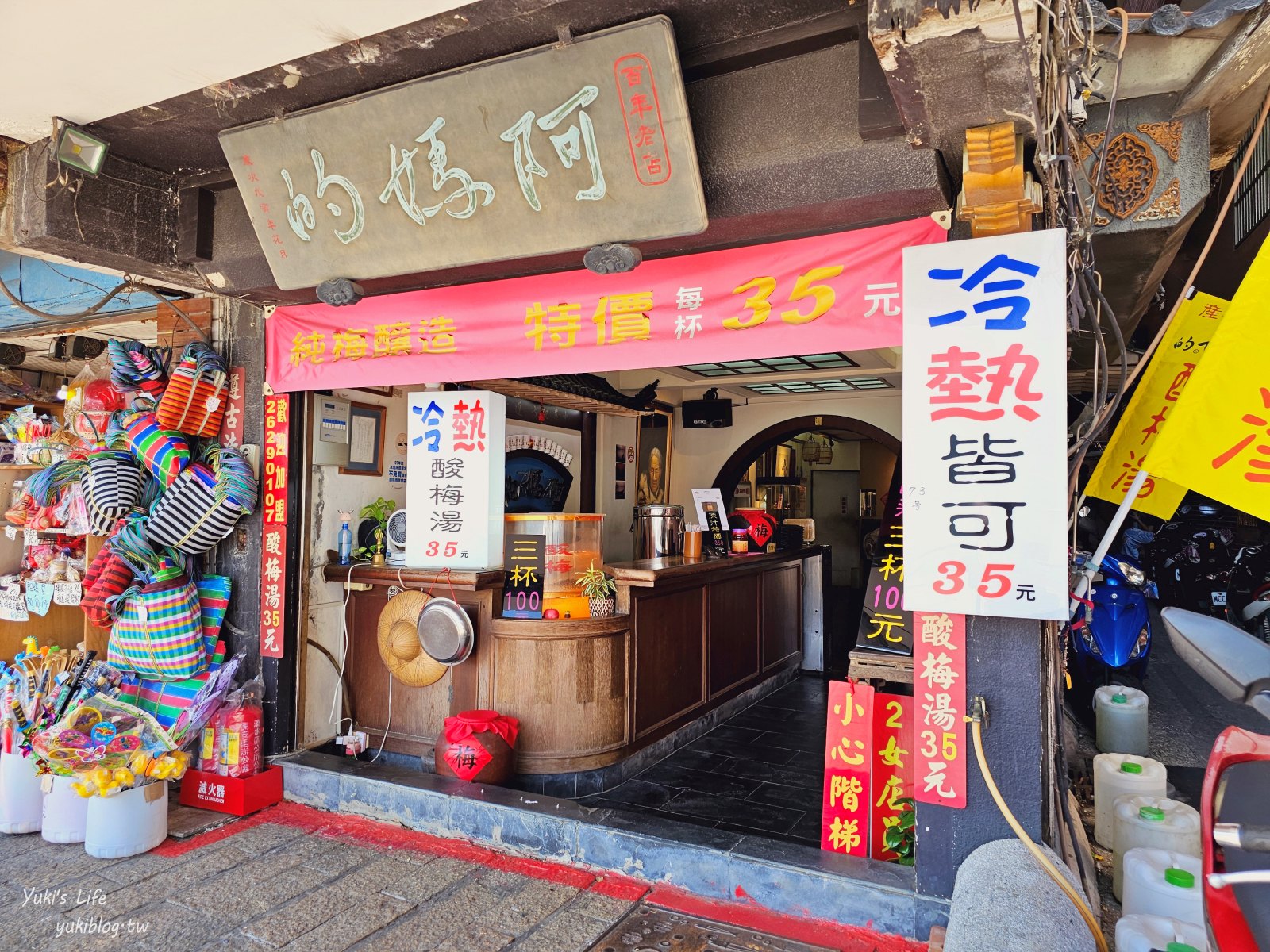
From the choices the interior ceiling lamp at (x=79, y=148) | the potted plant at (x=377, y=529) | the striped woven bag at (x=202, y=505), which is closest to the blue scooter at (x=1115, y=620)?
the potted plant at (x=377, y=529)

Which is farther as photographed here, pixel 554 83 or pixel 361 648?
pixel 361 648

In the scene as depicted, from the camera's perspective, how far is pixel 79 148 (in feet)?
11.8

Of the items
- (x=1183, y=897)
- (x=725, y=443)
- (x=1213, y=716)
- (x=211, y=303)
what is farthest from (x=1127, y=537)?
(x=211, y=303)

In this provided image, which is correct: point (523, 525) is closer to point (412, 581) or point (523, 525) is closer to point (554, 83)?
point (412, 581)

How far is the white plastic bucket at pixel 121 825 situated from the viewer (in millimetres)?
3738

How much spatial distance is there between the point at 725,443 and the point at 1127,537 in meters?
4.66

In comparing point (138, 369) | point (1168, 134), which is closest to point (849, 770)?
point (1168, 134)

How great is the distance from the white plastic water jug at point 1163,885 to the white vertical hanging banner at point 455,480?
3.55 meters

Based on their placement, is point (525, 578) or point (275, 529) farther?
point (525, 578)

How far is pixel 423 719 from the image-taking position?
4871 millimetres

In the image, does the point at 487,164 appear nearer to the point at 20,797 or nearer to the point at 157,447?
the point at 157,447

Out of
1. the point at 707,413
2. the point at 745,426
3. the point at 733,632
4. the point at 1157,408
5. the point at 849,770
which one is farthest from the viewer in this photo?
the point at 745,426

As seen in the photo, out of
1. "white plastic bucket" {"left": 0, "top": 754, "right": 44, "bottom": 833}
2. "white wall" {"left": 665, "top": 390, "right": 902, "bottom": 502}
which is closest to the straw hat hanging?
"white plastic bucket" {"left": 0, "top": 754, "right": 44, "bottom": 833}

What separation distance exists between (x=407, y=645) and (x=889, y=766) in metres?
2.97
